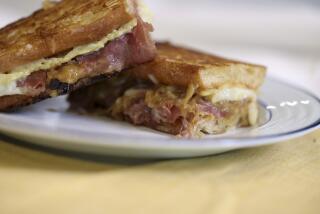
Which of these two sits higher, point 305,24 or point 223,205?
point 305,24

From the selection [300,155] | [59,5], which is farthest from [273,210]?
[59,5]

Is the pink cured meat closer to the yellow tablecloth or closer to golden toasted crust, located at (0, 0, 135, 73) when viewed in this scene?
golden toasted crust, located at (0, 0, 135, 73)

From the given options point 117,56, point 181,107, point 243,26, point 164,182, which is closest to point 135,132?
point 181,107

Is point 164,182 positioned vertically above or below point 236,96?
below

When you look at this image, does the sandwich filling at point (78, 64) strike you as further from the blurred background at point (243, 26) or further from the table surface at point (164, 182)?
the blurred background at point (243, 26)

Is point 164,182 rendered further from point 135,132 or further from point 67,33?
point 67,33

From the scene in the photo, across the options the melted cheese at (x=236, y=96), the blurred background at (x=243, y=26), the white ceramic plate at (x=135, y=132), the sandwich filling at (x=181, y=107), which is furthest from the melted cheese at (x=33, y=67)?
the blurred background at (x=243, y=26)

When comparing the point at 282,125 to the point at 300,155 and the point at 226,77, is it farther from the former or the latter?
the point at 226,77
